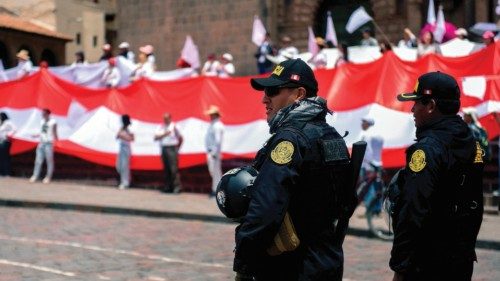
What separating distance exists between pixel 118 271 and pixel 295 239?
18.9 ft

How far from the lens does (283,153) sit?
12.9ft

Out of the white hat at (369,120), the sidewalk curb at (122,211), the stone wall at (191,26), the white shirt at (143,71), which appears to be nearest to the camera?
the sidewalk curb at (122,211)

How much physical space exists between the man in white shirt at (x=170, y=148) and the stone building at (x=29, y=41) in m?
18.7

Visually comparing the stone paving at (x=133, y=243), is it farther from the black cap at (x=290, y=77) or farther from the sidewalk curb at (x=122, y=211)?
the black cap at (x=290, y=77)

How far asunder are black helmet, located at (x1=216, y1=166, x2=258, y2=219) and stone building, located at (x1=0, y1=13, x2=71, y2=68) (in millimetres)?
33710

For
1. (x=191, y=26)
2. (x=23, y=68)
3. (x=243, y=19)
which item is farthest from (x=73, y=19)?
(x=23, y=68)

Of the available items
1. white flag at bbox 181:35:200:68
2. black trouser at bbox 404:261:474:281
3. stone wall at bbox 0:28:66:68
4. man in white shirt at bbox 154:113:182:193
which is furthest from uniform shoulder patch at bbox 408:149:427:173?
stone wall at bbox 0:28:66:68

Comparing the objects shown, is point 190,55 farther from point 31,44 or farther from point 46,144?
point 31,44

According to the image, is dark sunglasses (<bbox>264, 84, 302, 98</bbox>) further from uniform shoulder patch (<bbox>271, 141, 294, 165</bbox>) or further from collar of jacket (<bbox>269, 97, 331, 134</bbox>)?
uniform shoulder patch (<bbox>271, 141, 294, 165</bbox>)

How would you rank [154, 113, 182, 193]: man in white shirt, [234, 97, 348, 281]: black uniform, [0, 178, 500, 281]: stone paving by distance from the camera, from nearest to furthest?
[234, 97, 348, 281]: black uniform < [0, 178, 500, 281]: stone paving < [154, 113, 182, 193]: man in white shirt

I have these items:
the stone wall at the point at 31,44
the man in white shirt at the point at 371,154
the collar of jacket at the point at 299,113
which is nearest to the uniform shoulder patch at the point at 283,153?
the collar of jacket at the point at 299,113

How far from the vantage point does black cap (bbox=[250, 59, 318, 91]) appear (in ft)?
13.6

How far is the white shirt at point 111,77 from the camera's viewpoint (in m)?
22.8

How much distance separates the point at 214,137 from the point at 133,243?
6.89 meters
